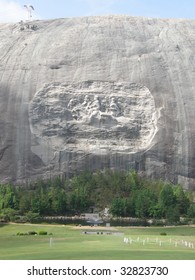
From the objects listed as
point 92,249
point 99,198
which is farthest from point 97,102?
point 92,249

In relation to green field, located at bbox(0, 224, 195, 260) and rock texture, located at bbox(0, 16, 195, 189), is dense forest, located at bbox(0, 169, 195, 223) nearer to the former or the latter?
rock texture, located at bbox(0, 16, 195, 189)

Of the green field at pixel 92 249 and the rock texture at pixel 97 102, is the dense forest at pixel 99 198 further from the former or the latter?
the green field at pixel 92 249

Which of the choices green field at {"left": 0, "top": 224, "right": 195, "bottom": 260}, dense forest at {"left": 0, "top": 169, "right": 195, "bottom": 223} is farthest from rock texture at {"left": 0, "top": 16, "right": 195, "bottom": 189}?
green field at {"left": 0, "top": 224, "right": 195, "bottom": 260}

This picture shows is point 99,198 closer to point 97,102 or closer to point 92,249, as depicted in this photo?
point 97,102

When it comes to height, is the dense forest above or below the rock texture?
below

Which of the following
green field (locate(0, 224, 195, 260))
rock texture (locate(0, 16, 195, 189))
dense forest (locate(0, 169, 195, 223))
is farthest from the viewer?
rock texture (locate(0, 16, 195, 189))

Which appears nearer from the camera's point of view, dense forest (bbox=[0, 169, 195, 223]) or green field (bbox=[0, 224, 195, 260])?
green field (bbox=[0, 224, 195, 260])
